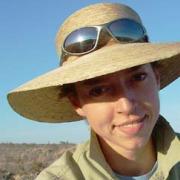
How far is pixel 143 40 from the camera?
363cm

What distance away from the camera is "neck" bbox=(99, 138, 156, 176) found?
144 inches

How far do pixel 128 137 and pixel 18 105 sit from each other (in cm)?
101

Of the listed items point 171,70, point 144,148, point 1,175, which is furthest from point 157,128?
point 1,175

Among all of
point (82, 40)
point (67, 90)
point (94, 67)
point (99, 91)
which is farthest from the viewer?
point (67, 90)

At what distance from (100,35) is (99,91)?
356mm

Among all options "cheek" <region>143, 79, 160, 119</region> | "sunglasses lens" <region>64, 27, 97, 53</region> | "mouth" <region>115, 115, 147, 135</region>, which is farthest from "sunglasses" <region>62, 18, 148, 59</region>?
"mouth" <region>115, 115, 147, 135</region>

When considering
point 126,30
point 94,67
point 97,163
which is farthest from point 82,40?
point 97,163

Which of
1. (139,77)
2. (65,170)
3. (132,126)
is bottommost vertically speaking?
(65,170)

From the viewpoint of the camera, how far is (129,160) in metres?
3.66

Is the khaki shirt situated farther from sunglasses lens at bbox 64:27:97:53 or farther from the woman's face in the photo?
sunglasses lens at bbox 64:27:97:53

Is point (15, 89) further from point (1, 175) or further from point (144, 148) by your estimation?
point (1, 175)

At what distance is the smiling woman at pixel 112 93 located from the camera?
324 centimetres

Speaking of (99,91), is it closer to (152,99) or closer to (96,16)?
(152,99)

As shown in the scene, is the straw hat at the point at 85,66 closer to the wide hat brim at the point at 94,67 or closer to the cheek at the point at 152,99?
the wide hat brim at the point at 94,67
